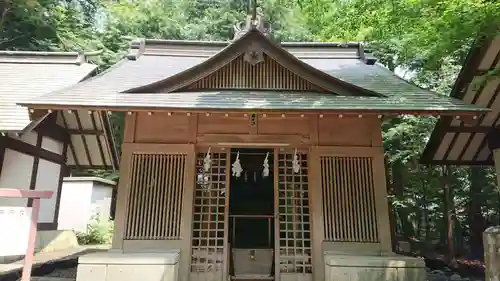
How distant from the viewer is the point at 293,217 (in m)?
6.30

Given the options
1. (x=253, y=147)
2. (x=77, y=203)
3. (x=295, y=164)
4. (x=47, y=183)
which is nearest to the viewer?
(x=295, y=164)

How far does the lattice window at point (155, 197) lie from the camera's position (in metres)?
5.98

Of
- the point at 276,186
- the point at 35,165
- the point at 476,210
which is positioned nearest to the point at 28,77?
the point at 35,165

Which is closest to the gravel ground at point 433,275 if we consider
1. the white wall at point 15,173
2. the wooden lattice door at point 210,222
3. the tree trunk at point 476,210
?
the white wall at point 15,173

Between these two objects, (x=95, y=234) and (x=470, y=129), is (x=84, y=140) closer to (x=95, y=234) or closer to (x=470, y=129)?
(x=95, y=234)

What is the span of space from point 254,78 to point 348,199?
285 centimetres

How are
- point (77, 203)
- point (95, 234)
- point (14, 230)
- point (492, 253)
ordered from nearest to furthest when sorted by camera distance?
point (492, 253) < point (14, 230) < point (95, 234) < point (77, 203)

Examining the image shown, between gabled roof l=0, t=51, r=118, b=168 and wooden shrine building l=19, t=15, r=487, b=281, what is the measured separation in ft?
8.55

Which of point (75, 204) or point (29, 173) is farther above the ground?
point (29, 173)

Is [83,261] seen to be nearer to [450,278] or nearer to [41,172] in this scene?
[41,172]

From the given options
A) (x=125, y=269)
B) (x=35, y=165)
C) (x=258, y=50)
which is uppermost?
(x=258, y=50)

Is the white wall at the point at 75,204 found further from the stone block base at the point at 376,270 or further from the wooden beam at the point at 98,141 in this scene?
the stone block base at the point at 376,270

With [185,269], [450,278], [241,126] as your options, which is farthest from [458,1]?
[185,269]

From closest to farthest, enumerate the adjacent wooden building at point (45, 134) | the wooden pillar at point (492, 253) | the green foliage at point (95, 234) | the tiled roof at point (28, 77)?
the wooden pillar at point (492, 253)
the tiled roof at point (28, 77)
the adjacent wooden building at point (45, 134)
the green foliage at point (95, 234)
